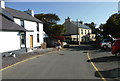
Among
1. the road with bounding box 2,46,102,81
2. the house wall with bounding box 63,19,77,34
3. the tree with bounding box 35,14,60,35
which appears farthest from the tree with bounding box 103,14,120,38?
the house wall with bounding box 63,19,77,34

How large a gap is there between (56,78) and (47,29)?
3820 cm

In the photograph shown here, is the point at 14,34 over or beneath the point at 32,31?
beneath

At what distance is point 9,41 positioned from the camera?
19.3m

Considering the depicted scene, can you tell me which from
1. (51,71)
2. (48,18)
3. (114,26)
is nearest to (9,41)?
(51,71)

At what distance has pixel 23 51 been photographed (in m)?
22.2

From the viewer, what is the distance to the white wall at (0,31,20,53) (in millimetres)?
17844

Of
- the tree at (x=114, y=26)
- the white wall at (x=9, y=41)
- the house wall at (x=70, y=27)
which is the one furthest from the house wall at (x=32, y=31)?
the house wall at (x=70, y=27)

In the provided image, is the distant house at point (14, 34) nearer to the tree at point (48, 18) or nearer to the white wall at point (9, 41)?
the white wall at point (9, 41)

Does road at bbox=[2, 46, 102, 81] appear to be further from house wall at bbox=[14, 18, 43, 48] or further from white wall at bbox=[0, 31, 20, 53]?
house wall at bbox=[14, 18, 43, 48]

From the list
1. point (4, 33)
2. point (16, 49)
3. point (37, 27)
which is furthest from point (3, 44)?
point (37, 27)

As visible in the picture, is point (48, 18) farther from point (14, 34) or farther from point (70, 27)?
point (14, 34)

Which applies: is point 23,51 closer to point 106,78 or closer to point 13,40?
point 13,40

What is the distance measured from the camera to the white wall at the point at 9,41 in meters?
17.8

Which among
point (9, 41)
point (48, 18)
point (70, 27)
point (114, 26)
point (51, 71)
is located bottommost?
point (51, 71)
